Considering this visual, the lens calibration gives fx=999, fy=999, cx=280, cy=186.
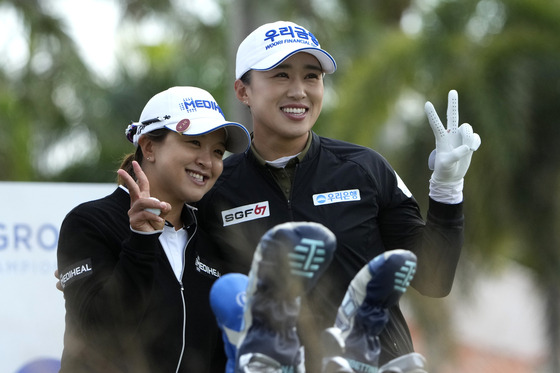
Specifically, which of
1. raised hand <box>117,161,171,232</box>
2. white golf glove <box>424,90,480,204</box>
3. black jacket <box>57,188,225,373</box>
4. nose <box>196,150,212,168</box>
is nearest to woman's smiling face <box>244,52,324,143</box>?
nose <box>196,150,212,168</box>

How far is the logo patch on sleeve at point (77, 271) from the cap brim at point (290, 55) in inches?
39.2

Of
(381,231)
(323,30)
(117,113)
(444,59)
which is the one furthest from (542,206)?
(381,231)

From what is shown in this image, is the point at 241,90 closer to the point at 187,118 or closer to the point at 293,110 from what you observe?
the point at 293,110

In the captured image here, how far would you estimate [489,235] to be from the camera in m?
11.2

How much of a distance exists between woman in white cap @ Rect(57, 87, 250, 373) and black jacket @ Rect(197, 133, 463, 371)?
0.19 m

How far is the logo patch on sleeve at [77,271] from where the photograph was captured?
3049mm

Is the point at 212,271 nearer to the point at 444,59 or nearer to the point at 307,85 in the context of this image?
the point at 307,85

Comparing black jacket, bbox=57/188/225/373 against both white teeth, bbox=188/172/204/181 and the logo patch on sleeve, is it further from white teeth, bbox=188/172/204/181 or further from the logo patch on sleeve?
white teeth, bbox=188/172/204/181

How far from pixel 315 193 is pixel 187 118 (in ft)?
1.85

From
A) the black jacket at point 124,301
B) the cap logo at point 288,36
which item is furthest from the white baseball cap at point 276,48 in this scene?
the black jacket at point 124,301

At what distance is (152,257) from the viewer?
9.61 feet

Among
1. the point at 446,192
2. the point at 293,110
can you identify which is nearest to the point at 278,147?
the point at 293,110

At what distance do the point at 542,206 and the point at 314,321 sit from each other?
8.17 metres

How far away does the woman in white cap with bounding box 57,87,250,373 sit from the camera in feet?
9.70
